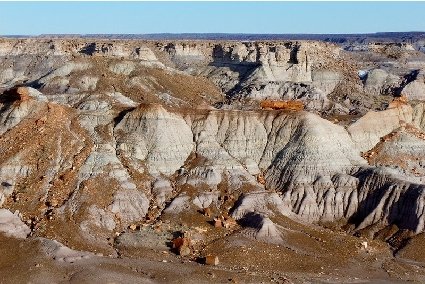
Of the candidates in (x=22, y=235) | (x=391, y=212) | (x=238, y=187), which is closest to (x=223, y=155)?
(x=238, y=187)

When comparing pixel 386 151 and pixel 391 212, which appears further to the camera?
pixel 386 151

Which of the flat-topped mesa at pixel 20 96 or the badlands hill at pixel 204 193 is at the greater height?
the flat-topped mesa at pixel 20 96

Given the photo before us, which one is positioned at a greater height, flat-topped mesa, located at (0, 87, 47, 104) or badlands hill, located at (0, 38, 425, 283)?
flat-topped mesa, located at (0, 87, 47, 104)

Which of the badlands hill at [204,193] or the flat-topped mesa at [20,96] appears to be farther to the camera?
the flat-topped mesa at [20,96]

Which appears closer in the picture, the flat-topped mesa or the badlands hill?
the badlands hill

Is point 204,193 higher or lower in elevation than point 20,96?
lower

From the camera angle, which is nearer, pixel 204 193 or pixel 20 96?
pixel 204 193

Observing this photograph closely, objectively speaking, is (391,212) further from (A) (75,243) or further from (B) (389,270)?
(A) (75,243)

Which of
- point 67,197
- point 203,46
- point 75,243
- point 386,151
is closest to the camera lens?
point 75,243
